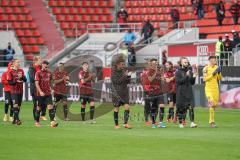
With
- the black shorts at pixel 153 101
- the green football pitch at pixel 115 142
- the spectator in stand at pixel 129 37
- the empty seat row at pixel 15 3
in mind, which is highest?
the empty seat row at pixel 15 3

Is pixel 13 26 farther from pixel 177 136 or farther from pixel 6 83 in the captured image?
pixel 177 136

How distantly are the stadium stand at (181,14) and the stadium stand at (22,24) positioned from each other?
6.26m

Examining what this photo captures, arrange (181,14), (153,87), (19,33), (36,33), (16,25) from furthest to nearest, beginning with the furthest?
(16,25) → (36,33) → (19,33) → (181,14) → (153,87)

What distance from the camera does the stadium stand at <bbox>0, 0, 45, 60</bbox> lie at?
52094 mm

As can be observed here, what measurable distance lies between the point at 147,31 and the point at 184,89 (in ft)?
75.7

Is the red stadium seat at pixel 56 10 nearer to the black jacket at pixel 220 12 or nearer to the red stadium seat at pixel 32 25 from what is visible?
the red stadium seat at pixel 32 25

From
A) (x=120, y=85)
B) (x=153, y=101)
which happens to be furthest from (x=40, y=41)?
(x=120, y=85)

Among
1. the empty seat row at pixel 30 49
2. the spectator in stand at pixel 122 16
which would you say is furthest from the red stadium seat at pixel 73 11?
the empty seat row at pixel 30 49

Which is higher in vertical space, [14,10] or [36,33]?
[14,10]

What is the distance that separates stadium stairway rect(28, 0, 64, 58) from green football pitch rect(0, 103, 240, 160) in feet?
78.8

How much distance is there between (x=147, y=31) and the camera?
49.3m

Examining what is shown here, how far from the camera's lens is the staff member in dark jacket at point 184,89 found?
2617 centimetres

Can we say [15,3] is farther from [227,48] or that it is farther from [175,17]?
[227,48]

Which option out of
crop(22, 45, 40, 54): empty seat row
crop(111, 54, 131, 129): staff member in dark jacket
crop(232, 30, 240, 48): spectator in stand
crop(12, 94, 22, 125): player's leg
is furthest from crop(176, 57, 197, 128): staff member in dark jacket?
crop(22, 45, 40, 54): empty seat row
